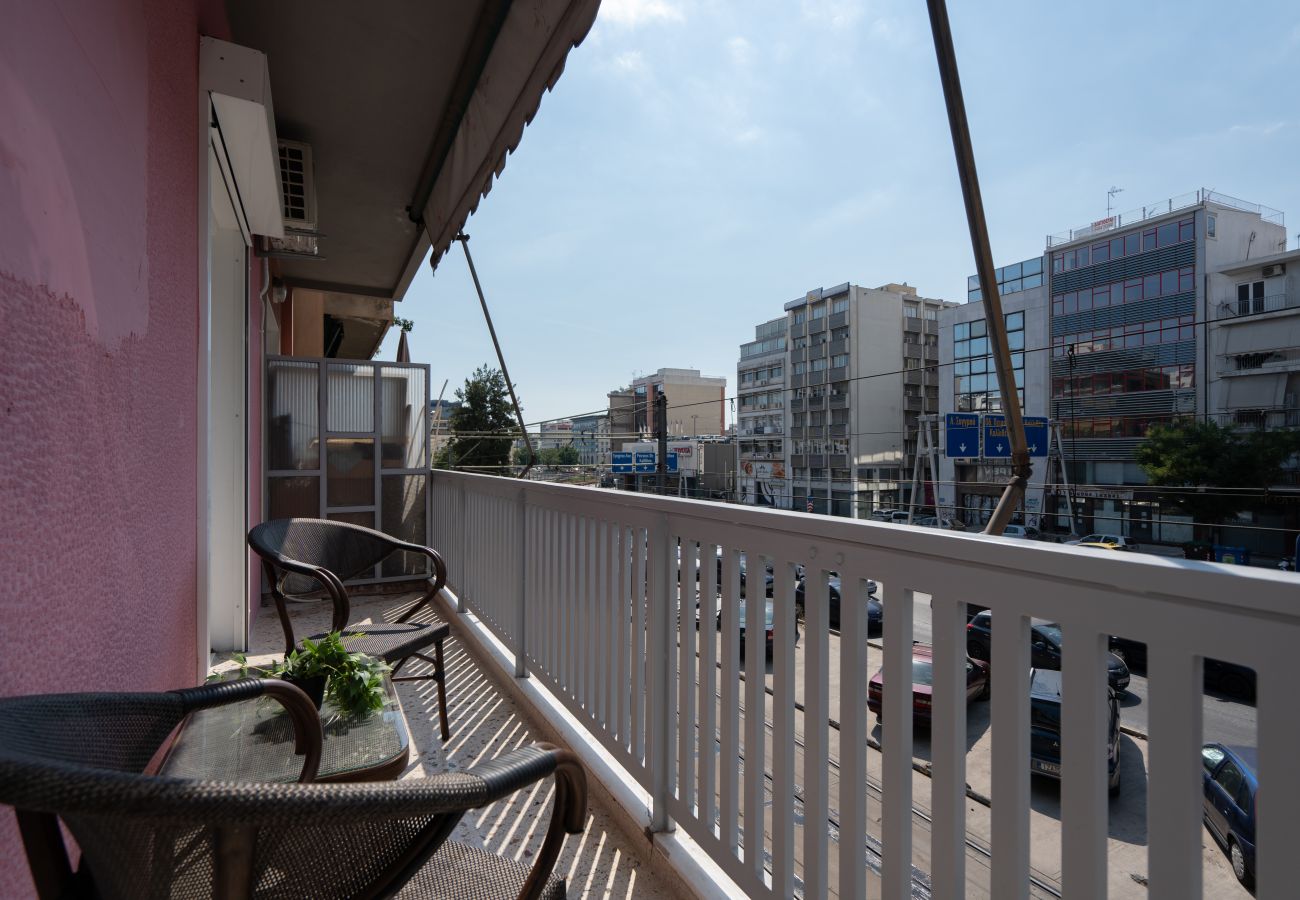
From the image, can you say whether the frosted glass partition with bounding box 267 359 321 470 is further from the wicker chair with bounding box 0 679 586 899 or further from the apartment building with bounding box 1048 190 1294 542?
the apartment building with bounding box 1048 190 1294 542

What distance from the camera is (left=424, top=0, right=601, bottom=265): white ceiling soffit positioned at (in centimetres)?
158

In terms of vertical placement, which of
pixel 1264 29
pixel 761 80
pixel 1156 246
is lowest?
pixel 761 80

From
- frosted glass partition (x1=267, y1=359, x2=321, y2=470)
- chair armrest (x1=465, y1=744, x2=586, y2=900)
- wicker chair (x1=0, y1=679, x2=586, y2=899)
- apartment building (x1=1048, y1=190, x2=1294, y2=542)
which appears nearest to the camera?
wicker chair (x1=0, y1=679, x2=586, y2=899)

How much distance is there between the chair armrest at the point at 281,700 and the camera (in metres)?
0.90

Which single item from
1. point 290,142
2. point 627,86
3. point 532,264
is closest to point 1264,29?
point 627,86

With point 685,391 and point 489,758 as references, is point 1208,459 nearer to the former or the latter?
point 489,758

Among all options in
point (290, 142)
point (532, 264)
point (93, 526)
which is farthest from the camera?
point (532, 264)

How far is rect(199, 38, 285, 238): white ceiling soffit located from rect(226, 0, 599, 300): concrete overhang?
0.31 m

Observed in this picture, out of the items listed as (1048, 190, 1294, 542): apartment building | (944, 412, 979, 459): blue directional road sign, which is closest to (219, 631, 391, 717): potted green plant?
(944, 412, 979, 459): blue directional road sign

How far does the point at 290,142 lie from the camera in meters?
2.88

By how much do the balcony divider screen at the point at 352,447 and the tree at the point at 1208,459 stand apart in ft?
38.5

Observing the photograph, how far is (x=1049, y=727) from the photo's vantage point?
86cm

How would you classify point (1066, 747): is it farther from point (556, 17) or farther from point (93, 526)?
point (556, 17)

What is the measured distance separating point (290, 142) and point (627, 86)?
5.22 ft
